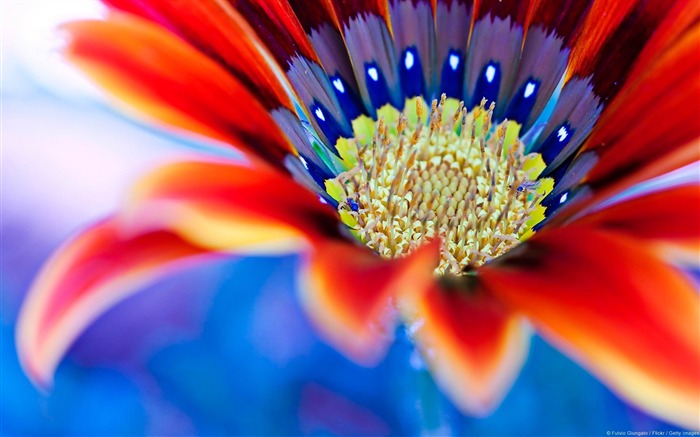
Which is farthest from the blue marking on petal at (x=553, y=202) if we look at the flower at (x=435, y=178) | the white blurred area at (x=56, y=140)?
the white blurred area at (x=56, y=140)

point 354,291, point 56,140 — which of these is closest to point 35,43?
point 56,140

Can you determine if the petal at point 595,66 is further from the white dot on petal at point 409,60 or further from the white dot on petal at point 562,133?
the white dot on petal at point 409,60

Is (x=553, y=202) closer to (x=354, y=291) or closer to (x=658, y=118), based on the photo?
(x=658, y=118)

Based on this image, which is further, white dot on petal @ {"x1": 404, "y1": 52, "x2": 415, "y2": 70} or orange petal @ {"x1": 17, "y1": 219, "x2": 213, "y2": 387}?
white dot on petal @ {"x1": 404, "y1": 52, "x2": 415, "y2": 70}

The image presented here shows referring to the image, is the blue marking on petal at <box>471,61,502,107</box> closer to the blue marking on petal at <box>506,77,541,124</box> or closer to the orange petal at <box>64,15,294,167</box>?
the blue marking on petal at <box>506,77,541,124</box>

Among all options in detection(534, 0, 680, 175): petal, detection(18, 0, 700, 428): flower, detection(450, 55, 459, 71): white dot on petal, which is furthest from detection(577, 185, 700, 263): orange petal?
detection(450, 55, 459, 71): white dot on petal
